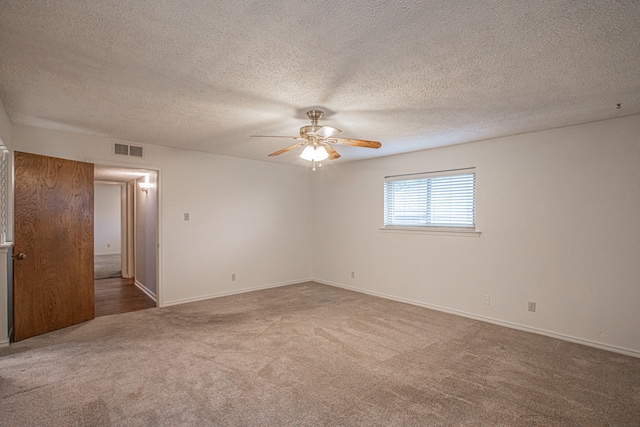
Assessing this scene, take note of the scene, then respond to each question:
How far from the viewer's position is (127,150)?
4.40 m

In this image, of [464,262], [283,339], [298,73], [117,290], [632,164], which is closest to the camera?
[298,73]

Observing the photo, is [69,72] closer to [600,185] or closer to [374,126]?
[374,126]

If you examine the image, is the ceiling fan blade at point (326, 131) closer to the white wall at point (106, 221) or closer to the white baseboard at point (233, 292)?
the white baseboard at point (233, 292)

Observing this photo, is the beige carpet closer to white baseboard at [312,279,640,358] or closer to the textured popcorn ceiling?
white baseboard at [312,279,640,358]

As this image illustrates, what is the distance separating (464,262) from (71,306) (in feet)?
16.0

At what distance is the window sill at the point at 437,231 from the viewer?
4.30 meters

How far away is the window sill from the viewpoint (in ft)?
14.1

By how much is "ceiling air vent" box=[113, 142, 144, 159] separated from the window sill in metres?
3.74

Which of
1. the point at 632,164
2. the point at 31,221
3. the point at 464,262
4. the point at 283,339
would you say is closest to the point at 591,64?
the point at 632,164

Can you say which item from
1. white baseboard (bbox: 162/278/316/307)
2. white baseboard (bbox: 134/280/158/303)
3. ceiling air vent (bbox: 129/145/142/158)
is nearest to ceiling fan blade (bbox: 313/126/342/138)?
ceiling air vent (bbox: 129/145/142/158)

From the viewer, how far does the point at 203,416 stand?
212 centimetres

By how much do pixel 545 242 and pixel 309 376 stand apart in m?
2.96

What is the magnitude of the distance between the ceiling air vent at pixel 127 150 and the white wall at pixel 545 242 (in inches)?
142

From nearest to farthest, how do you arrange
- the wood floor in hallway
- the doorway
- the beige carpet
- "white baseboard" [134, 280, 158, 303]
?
1. the beige carpet
2. the wood floor in hallway
3. the doorway
4. "white baseboard" [134, 280, 158, 303]
